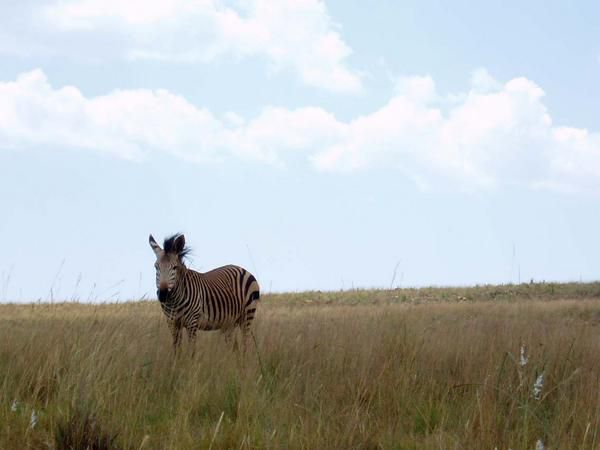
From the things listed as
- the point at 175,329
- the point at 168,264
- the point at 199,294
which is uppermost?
the point at 168,264

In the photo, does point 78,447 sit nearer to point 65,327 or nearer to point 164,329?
point 65,327

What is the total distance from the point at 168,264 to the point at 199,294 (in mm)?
792

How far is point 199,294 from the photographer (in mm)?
9859

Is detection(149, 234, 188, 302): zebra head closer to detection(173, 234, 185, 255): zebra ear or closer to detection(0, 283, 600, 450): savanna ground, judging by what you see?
detection(173, 234, 185, 255): zebra ear

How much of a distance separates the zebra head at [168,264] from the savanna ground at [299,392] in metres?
0.56

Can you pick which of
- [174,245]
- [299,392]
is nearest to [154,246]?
[174,245]

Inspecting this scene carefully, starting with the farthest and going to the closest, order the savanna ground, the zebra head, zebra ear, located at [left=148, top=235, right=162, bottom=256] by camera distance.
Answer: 1. zebra ear, located at [left=148, top=235, right=162, bottom=256]
2. the zebra head
3. the savanna ground

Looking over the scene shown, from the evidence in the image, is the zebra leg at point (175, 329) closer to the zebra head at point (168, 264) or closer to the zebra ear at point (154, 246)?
the zebra head at point (168, 264)

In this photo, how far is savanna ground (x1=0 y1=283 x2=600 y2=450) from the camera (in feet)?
16.5

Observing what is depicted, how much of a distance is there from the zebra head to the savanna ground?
0.56m

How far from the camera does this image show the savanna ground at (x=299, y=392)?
5.02m

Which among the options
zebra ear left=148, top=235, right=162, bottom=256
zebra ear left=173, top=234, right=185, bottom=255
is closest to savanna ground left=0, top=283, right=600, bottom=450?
zebra ear left=148, top=235, right=162, bottom=256

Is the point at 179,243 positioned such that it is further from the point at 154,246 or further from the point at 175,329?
the point at 175,329

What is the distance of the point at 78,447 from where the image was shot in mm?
4789
